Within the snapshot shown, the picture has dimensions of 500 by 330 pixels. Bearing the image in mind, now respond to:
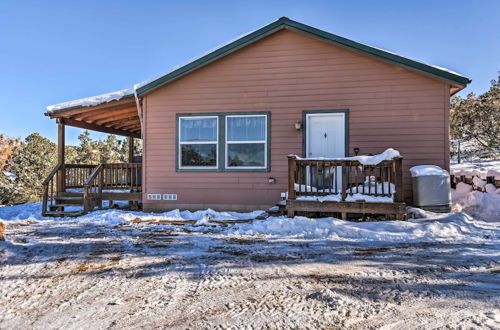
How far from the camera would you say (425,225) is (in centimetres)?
492

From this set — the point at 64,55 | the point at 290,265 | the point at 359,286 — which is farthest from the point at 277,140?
the point at 64,55

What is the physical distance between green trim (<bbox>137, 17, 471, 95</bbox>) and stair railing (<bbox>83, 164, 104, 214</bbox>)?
2.39 m

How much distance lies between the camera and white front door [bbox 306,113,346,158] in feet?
22.7

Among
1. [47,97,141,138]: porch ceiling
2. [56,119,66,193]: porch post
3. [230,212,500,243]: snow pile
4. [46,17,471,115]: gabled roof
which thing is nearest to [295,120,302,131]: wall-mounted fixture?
[46,17,471,115]: gabled roof

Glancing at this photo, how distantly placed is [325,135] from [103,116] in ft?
20.8

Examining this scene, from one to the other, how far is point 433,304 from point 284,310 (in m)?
1.07

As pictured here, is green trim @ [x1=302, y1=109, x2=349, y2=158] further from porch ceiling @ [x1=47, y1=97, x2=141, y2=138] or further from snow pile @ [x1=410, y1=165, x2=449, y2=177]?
porch ceiling @ [x1=47, y1=97, x2=141, y2=138]

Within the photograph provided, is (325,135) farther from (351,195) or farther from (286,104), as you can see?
(351,195)

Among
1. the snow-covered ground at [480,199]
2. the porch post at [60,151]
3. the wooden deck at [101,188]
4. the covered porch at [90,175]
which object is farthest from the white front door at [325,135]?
the porch post at [60,151]

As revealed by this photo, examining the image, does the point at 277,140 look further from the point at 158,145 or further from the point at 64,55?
the point at 64,55

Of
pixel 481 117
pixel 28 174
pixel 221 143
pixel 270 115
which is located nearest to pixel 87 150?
pixel 28 174

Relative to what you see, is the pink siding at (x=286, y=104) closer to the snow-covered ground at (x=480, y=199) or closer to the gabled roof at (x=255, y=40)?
the gabled roof at (x=255, y=40)

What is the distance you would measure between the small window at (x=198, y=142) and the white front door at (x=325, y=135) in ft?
7.36

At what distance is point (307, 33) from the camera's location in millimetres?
6883
